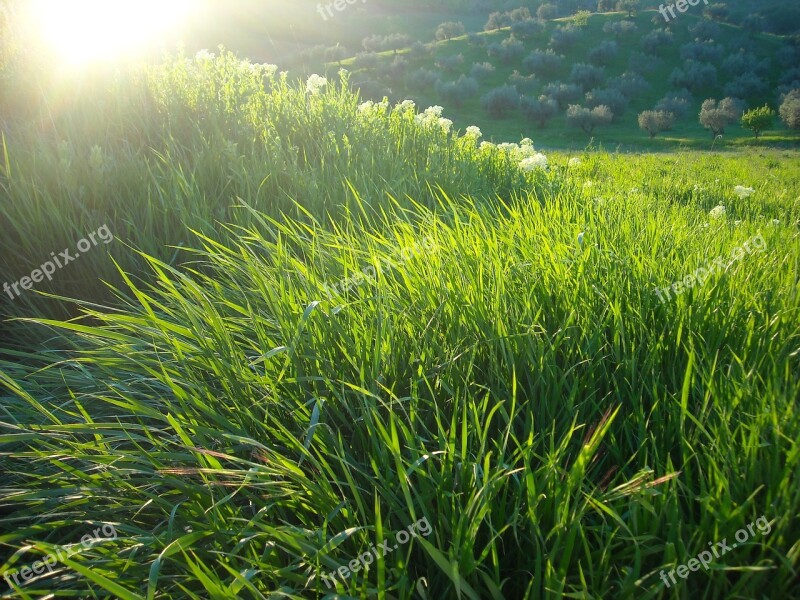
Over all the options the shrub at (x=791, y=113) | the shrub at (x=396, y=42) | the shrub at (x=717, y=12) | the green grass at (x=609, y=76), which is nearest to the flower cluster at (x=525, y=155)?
the green grass at (x=609, y=76)

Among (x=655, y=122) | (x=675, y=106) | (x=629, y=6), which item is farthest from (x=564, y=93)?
(x=629, y=6)

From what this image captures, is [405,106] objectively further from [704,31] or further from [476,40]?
[704,31]

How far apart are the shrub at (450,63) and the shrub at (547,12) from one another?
23609 millimetres

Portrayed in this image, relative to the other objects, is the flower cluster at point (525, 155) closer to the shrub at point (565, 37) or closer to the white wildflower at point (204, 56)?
the white wildflower at point (204, 56)

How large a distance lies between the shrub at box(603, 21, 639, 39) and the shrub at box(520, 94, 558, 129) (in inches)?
990

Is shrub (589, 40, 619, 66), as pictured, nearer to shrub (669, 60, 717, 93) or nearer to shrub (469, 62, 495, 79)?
shrub (669, 60, 717, 93)

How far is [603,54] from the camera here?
6581 cm

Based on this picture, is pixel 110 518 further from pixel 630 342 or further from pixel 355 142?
pixel 355 142

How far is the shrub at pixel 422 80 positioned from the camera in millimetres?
56031

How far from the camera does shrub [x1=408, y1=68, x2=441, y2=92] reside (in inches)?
2206

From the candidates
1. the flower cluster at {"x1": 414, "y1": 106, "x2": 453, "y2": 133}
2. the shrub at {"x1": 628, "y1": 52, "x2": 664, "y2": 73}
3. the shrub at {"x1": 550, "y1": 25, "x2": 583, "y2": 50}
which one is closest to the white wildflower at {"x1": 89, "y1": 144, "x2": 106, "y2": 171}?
the flower cluster at {"x1": 414, "y1": 106, "x2": 453, "y2": 133}

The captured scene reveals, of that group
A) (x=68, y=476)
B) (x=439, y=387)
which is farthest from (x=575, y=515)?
(x=68, y=476)

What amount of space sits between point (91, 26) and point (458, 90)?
179 feet

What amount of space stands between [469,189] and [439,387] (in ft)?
8.88
